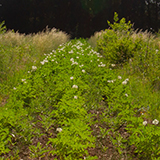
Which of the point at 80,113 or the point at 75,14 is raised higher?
the point at 80,113

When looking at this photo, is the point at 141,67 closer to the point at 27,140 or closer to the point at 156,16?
the point at 27,140

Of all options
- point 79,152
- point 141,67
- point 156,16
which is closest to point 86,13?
point 156,16

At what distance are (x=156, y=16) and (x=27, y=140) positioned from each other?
19885 mm

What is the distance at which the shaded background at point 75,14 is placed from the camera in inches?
754

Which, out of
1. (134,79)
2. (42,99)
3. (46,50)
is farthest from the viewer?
(46,50)

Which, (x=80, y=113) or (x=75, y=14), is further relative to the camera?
(x=75, y=14)

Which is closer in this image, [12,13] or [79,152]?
[79,152]

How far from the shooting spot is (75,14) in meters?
21.1

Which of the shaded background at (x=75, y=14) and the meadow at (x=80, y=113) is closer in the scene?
the meadow at (x=80, y=113)

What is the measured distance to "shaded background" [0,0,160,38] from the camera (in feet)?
62.8

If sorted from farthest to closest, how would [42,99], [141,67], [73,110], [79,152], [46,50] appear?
[46,50] < [141,67] < [42,99] < [73,110] < [79,152]

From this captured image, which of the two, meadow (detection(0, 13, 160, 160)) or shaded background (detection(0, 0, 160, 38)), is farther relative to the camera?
shaded background (detection(0, 0, 160, 38))

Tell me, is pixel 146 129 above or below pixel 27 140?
above

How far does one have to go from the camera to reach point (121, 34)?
7875mm
